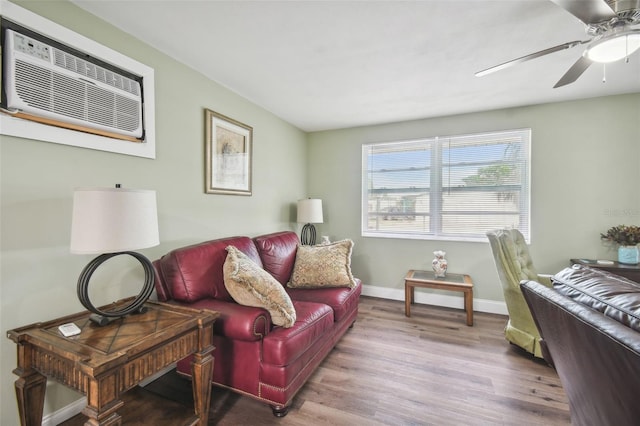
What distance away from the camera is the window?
3246 millimetres

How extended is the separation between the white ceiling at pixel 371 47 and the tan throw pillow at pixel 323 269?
1665 millimetres

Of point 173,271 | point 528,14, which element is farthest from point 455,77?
point 173,271

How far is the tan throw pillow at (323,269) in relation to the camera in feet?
8.67

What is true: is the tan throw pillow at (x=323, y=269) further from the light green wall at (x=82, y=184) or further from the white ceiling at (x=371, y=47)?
the white ceiling at (x=371, y=47)

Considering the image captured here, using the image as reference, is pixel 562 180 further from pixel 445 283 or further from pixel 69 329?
pixel 69 329

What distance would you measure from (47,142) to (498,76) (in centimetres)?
335

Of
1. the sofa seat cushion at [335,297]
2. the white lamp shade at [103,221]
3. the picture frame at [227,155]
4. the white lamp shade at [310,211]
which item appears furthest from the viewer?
the white lamp shade at [310,211]


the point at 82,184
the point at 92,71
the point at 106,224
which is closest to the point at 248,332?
the point at 106,224

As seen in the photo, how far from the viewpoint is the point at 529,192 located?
315 cm

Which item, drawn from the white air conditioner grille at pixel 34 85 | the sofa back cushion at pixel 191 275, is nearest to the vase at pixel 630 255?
the sofa back cushion at pixel 191 275

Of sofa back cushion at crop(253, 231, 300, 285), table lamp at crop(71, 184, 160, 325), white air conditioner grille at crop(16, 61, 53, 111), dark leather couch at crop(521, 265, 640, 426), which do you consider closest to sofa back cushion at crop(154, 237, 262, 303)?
table lamp at crop(71, 184, 160, 325)

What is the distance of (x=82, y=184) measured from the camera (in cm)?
162

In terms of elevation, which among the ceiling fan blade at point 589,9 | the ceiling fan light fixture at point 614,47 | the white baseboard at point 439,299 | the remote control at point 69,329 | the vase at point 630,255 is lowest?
the white baseboard at point 439,299

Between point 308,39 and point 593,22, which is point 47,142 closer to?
point 308,39
